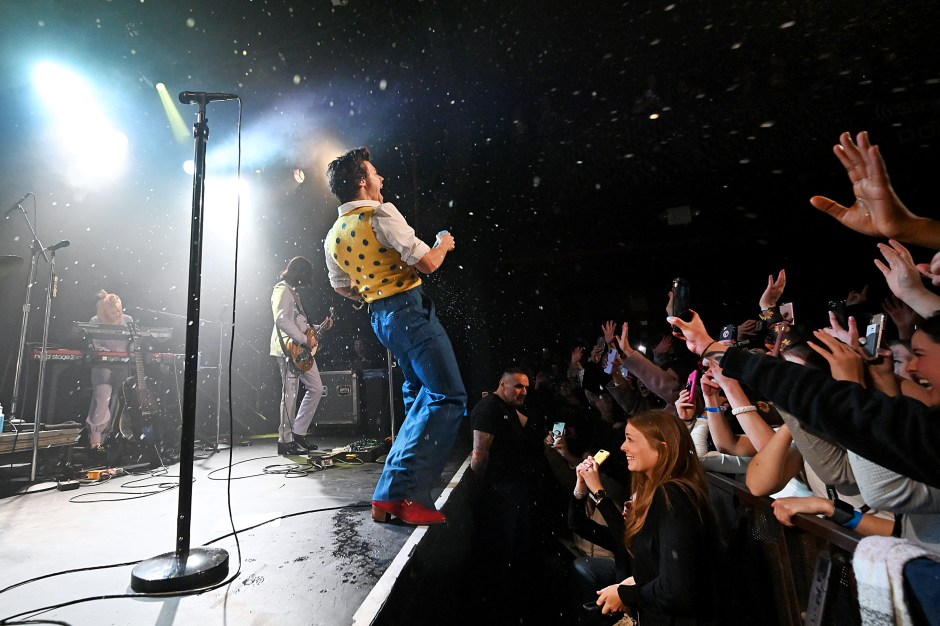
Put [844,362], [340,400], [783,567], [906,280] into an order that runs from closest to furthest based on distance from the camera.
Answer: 1. [844,362]
2. [783,567]
3. [906,280]
4. [340,400]

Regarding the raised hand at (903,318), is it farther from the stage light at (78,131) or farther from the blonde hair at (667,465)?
the stage light at (78,131)

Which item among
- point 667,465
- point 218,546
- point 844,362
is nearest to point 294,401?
point 218,546

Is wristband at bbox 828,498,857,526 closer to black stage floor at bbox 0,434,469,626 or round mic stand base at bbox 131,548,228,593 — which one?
black stage floor at bbox 0,434,469,626

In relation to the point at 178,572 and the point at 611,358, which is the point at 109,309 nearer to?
the point at 178,572

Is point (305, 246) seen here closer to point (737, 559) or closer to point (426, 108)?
point (426, 108)

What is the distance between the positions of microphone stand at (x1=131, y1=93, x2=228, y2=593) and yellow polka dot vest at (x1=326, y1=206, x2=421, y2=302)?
0.62 m

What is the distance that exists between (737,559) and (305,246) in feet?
20.0

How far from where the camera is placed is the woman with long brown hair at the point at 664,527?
1427 millimetres

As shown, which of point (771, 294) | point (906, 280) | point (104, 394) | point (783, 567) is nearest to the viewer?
point (783, 567)

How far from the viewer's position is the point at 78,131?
5219 mm

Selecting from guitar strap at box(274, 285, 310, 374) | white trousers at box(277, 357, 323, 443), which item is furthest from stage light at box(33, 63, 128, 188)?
white trousers at box(277, 357, 323, 443)

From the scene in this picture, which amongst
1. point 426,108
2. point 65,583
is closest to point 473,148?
point 426,108

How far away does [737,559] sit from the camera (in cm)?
173

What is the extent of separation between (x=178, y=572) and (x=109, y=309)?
16.0 ft
